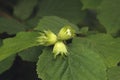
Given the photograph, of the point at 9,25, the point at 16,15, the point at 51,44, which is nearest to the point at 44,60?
the point at 51,44

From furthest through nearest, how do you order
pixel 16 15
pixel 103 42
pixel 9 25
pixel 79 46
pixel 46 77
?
pixel 16 15
pixel 9 25
pixel 103 42
pixel 79 46
pixel 46 77

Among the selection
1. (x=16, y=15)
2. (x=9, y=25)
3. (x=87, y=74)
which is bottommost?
(x=87, y=74)

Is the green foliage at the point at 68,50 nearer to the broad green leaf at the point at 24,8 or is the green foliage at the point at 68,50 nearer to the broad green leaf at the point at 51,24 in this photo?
the broad green leaf at the point at 51,24

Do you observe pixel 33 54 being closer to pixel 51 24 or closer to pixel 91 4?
pixel 51 24

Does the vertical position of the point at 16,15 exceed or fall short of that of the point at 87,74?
it exceeds it

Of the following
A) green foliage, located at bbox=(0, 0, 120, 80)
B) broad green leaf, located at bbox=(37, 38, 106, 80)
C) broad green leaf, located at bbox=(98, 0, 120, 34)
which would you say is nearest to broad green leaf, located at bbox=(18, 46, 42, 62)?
green foliage, located at bbox=(0, 0, 120, 80)

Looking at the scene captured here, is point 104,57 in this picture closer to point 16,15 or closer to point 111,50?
point 111,50

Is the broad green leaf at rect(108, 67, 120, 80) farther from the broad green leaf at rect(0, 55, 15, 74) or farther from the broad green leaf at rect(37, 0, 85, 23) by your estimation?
the broad green leaf at rect(37, 0, 85, 23)
